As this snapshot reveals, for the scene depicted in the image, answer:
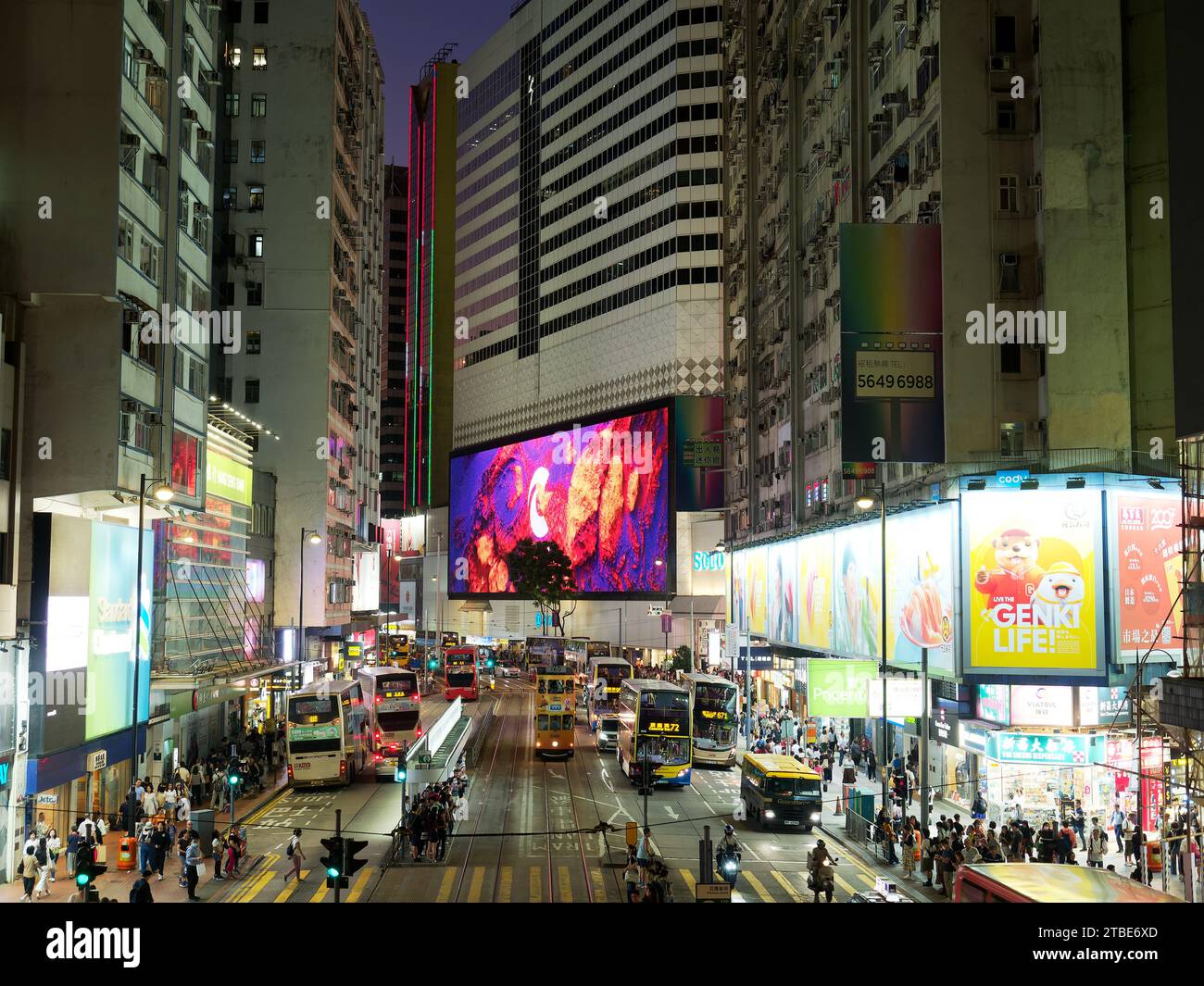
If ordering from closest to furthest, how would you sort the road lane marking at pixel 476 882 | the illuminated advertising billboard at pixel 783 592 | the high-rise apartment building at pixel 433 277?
the road lane marking at pixel 476 882 → the illuminated advertising billboard at pixel 783 592 → the high-rise apartment building at pixel 433 277

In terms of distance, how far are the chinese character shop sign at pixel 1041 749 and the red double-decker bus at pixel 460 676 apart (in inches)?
1918

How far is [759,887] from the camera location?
1147 inches

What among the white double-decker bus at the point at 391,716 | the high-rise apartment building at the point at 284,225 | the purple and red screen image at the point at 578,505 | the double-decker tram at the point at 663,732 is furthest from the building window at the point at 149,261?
the purple and red screen image at the point at 578,505

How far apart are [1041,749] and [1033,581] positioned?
4977 millimetres

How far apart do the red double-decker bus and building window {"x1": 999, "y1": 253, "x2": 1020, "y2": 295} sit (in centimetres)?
4873

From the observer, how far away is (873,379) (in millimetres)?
40625

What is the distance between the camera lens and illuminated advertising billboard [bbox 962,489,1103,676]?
37.3m

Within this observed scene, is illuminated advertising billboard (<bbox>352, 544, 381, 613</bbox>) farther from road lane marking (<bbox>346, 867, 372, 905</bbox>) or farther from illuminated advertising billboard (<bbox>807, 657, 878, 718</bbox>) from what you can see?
illuminated advertising billboard (<bbox>807, 657, 878, 718</bbox>)

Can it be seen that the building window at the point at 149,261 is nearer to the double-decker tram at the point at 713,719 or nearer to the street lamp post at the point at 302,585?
the street lamp post at the point at 302,585

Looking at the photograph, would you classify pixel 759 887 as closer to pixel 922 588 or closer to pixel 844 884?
pixel 844 884

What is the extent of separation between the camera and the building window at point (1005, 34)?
139 ft

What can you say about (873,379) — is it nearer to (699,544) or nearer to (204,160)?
(204,160)
